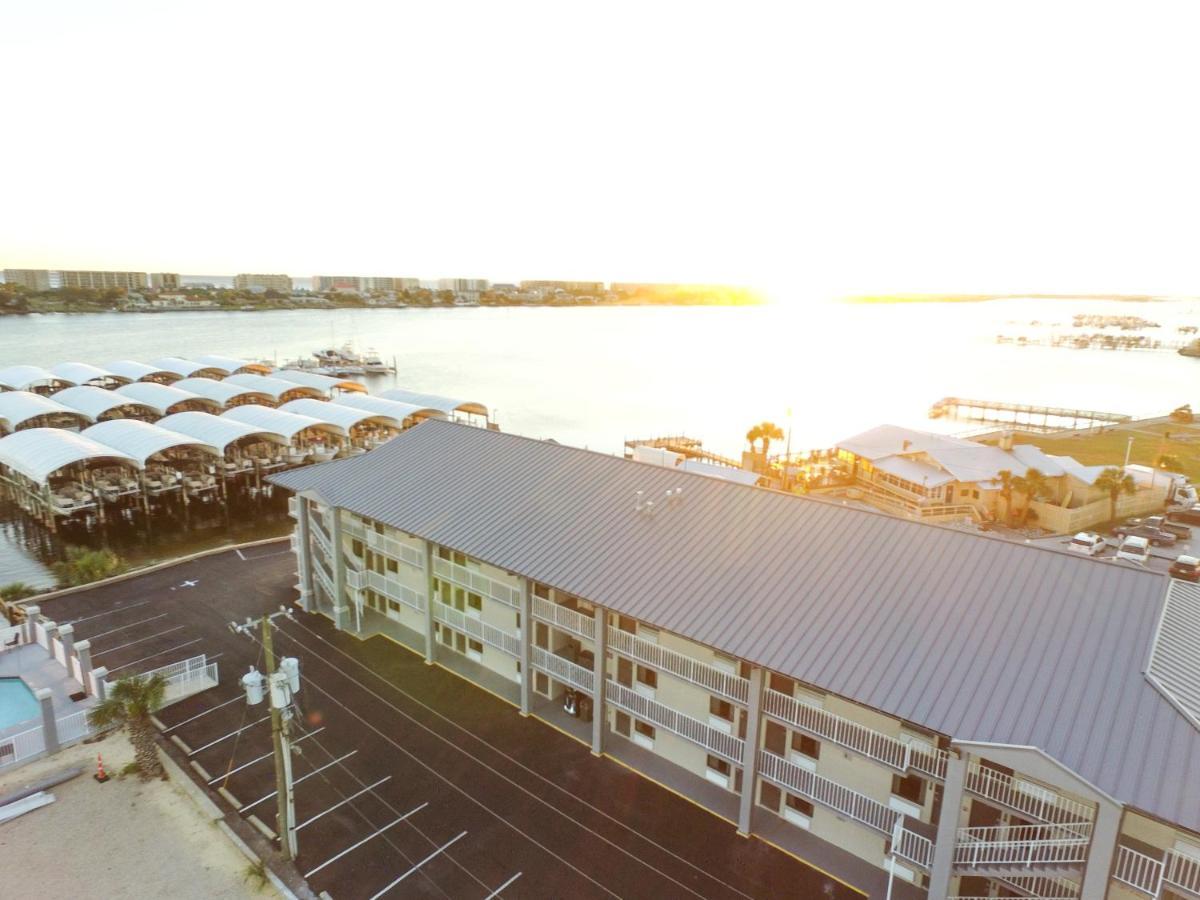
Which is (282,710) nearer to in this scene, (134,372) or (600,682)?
(600,682)

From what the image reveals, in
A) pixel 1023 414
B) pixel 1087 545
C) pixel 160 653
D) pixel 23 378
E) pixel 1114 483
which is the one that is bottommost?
pixel 1023 414

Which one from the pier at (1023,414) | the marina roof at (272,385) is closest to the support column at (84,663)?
the marina roof at (272,385)

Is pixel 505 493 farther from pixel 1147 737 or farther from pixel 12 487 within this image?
pixel 12 487

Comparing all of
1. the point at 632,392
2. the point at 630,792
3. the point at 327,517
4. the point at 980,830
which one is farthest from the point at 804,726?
the point at 632,392

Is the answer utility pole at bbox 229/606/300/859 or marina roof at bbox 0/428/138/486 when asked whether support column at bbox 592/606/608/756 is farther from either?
marina roof at bbox 0/428/138/486

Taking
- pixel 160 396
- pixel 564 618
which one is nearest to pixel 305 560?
pixel 564 618

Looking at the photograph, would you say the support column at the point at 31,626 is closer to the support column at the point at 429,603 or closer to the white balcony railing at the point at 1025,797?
the support column at the point at 429,603
